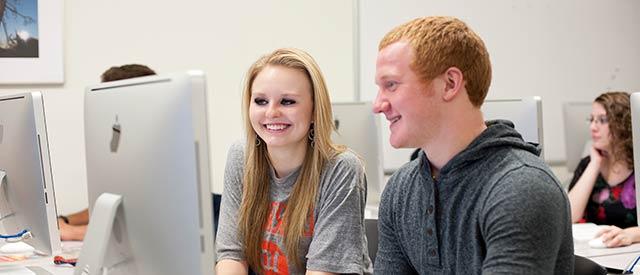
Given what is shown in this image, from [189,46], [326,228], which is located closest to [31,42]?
[189,46]

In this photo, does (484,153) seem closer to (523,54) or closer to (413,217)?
(413,217)

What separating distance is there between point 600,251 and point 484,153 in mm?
1244

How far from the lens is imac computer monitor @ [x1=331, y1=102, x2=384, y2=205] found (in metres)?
3.13

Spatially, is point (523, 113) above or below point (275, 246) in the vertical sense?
above

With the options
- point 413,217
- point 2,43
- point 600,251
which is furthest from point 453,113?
point 2,43

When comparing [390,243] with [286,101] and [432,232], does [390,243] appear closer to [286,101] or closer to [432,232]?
[432,232]

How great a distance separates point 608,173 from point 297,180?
83.8 inches

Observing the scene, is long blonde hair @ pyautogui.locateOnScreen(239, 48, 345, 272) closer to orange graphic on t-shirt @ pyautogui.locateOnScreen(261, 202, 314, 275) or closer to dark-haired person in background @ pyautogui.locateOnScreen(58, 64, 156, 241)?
orange graphic on t-shirt @ pyautogui.locateOnScreen(261, 202, 314, 275)

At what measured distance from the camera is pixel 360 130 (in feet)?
10.3

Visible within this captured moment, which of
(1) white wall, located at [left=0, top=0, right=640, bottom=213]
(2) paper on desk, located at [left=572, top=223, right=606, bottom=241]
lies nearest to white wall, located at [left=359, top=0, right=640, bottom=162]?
(1) white wall, located at [left=0, top=0, right=640, bottom=213]

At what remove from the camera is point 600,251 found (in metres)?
2.47

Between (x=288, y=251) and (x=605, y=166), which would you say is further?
(x=605, y=166)

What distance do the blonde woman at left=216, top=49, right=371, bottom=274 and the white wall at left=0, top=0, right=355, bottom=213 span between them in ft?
5.95

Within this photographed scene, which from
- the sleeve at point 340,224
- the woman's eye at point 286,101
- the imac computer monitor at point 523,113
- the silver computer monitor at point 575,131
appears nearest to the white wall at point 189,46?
the silver computer monitor at point 575,131
